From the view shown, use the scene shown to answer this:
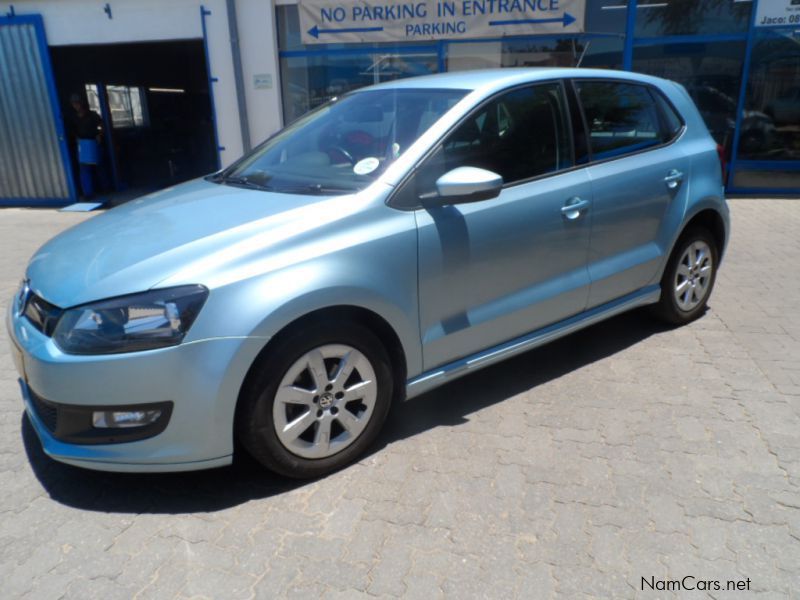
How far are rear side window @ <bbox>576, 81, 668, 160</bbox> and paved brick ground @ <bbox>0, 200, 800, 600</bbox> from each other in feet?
4.53

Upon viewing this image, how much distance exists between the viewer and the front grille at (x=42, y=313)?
256 centimetres

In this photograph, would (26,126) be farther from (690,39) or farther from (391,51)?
(690,39)

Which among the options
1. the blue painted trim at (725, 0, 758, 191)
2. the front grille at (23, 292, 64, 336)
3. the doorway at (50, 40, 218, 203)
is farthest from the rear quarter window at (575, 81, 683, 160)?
the doorway at (50, 40, 218, 203)

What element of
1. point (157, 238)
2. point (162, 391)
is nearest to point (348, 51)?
point (157, 238)

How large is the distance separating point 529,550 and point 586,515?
33 cm

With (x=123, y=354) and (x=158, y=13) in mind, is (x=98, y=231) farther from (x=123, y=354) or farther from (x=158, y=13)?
(x=158, y=13)

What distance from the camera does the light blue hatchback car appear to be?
2422 millimetres

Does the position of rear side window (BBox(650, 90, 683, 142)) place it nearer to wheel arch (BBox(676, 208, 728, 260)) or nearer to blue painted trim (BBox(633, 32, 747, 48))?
wheel arch (BBox(676, 208, 728, 260))

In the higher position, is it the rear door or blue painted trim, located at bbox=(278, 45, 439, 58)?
blue painted trim, located at bbox=(278, 45, 439, 58)

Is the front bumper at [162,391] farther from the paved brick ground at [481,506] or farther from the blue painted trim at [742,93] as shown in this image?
the blue painted trim at [742,93]

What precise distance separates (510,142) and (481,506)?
6.00 feet

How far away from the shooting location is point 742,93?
9.32 meters

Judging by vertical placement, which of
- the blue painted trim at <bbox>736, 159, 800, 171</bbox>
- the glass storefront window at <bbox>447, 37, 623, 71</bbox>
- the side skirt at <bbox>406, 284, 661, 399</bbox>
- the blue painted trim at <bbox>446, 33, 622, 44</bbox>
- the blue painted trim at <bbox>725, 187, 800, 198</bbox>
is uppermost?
the blue painted trim at <bbox>446, 33, 622, 44</bbox>

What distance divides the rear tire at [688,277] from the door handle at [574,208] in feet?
3.58
